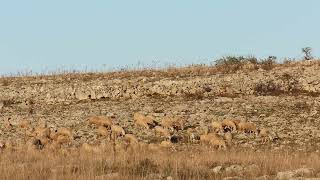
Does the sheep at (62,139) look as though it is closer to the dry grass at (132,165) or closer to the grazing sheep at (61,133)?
the grazing sheep at (61,133)

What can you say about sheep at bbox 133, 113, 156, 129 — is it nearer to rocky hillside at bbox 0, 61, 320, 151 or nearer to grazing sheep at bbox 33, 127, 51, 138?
rocky hillside at bbox 0, 61, 320, 151

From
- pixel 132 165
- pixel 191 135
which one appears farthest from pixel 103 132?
pixel 132 165

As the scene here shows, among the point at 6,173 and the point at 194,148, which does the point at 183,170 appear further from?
the point at 194,148

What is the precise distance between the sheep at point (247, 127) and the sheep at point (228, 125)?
26 cm

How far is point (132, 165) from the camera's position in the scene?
15.2m

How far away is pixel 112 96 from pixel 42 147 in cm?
1170

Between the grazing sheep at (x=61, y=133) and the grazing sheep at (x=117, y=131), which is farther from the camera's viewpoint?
the grazing sheep at (x=117, y=131)

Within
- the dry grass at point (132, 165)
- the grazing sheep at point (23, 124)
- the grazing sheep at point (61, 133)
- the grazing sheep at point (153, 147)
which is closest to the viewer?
the dry grass at point (132, 165)

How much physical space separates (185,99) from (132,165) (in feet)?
55.7

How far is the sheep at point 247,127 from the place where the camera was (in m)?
24.4

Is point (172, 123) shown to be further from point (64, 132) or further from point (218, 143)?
point (64, 132)

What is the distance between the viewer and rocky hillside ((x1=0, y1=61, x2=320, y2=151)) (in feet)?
85.3

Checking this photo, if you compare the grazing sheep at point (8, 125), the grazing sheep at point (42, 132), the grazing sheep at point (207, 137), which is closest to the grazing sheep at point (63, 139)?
the grazing sheep at point (42, 132)

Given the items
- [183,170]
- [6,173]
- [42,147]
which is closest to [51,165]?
[6,173]
